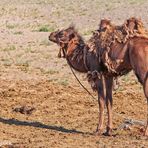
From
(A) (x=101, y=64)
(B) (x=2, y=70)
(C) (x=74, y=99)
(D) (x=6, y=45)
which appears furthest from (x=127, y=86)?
(D) (x=6, y=45)

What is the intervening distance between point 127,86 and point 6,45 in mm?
8868

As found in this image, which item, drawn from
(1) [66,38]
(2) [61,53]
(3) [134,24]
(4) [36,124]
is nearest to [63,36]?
(1) [66,38]

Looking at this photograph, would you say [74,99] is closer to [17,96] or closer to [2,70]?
[17,96]

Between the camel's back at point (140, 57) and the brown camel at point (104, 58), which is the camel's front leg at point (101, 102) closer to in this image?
the brown camel at point (104, 58)

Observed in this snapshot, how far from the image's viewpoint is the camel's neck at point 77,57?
37.3 feet

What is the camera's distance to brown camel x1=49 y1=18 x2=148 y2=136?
34.5ft

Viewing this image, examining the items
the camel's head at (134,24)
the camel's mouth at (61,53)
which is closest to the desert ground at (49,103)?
the camel's mouth at (61,53)

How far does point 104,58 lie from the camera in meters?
10.9

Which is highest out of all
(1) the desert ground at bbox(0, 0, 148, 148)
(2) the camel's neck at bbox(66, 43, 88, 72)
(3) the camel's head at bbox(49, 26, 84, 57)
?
(3) the camel's head at bbox(49, 26, 84, 57)

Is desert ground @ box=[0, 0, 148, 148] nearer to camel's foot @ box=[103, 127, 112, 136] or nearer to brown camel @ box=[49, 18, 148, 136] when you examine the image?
camel's foot @ box=[103, 127, 112, 136]

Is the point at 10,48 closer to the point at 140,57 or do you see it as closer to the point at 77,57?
the point at 77,57

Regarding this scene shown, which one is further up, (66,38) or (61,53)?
(66,38)

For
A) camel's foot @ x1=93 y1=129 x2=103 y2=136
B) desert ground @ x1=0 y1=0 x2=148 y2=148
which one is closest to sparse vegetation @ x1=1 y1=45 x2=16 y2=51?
desert ground @ x1=0 y1=0 x2=148 y2=148

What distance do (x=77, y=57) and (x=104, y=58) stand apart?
2.18 ft
